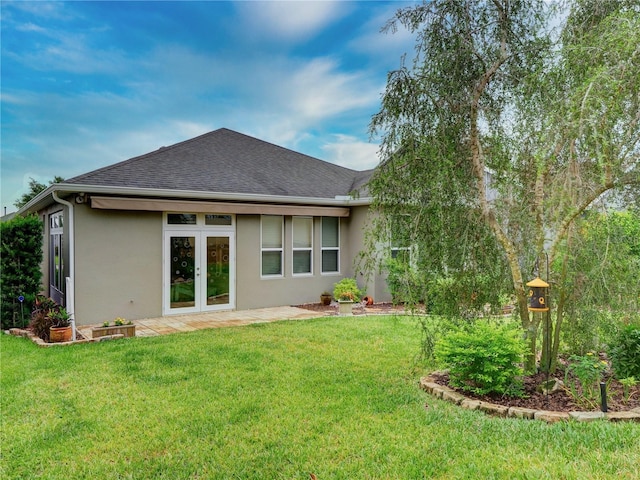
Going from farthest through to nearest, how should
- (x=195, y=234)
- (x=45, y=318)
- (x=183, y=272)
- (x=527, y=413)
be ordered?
(x=195, y=234) < (x=183, y=272) < (x=45, y=318) < (x=527, y=413)

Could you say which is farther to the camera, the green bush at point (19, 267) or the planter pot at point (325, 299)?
the planter pot at point (325, 299)

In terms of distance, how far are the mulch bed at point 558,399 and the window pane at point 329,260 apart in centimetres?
862

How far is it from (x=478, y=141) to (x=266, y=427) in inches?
163

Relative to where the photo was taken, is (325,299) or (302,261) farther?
(302,261)

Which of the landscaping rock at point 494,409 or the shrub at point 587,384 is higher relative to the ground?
the shrub at point 587,384

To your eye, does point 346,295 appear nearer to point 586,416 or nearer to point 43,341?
point 43,341

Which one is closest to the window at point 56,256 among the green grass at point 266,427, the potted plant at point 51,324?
the potted plant at point 51,324

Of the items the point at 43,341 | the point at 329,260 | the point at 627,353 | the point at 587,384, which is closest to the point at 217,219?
the point at 329,260

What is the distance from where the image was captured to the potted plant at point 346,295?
11.1 meters

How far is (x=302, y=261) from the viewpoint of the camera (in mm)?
12961

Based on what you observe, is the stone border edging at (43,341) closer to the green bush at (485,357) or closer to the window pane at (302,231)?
the window pane at (302,231)

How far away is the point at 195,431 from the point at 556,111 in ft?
16.0

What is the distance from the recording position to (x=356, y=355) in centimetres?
679

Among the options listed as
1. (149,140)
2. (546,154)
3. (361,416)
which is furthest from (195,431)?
(149,140)
